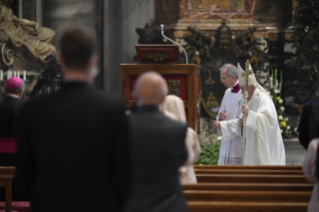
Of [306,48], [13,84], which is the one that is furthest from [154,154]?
[306,48]

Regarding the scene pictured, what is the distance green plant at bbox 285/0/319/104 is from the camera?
11.6 m

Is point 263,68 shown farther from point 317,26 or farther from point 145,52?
point 145,52

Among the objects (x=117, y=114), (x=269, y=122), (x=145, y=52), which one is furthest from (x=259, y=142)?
(x=117, y=114)

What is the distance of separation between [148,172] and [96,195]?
499 mm

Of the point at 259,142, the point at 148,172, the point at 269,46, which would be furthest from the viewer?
the point at 269,46

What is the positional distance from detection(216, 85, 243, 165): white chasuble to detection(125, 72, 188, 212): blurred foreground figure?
14.6 ft

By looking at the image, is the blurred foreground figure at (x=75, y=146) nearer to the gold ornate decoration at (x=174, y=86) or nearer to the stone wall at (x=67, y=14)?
the gold ornate decoration at (x=174, y=86)

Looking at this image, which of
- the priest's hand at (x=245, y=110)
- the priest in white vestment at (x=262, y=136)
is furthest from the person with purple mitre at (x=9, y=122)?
the priest in white vestment at (x=262, y=136)

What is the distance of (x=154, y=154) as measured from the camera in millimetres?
2855

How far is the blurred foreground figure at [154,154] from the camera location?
9.23 ft

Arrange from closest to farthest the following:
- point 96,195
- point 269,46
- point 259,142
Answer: point 96,195
point 259,142
point 269,46

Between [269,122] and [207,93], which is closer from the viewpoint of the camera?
[269,122]

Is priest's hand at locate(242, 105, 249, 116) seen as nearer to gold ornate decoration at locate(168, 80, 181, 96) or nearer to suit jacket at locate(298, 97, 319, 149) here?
gold ornate decoration at locate(168, 80, 181, 96)

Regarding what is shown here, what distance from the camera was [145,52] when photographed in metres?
5.58
